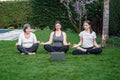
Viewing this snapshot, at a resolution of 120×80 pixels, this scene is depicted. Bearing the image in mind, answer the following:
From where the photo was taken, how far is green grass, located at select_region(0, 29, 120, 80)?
696cm

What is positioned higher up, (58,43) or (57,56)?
(58,43)

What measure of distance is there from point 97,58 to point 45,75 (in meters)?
2.36

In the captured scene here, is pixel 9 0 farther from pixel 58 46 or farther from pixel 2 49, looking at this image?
pixel 58 46

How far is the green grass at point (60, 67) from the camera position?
696cm

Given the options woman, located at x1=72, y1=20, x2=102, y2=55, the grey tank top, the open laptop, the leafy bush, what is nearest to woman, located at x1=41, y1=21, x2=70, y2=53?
the grey tank top

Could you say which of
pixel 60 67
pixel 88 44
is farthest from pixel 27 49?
pixel 60 67

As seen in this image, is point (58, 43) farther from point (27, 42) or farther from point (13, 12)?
point (13, 12)

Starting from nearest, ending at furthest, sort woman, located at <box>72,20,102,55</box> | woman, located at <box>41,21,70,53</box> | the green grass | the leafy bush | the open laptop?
the green grass → the open laptop → woman, located at <box>72,20,102,55</box> → woman, located at <box>41,21,70,53</box> → the leafy bush

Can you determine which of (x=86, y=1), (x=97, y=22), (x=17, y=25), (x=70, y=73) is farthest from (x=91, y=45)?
(x=17, y=25)

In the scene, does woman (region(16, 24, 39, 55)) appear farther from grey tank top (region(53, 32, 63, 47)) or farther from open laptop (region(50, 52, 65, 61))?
open laptop (region(50, 52, 65, 61))

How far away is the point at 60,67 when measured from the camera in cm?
785

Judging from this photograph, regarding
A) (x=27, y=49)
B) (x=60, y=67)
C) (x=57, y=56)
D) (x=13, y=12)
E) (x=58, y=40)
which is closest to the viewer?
(x=60, y=67)

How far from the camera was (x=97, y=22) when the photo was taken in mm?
17500

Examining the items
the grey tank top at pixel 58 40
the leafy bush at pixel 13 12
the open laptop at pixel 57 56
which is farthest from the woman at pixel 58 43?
the leafy bush at pixel 13 12
